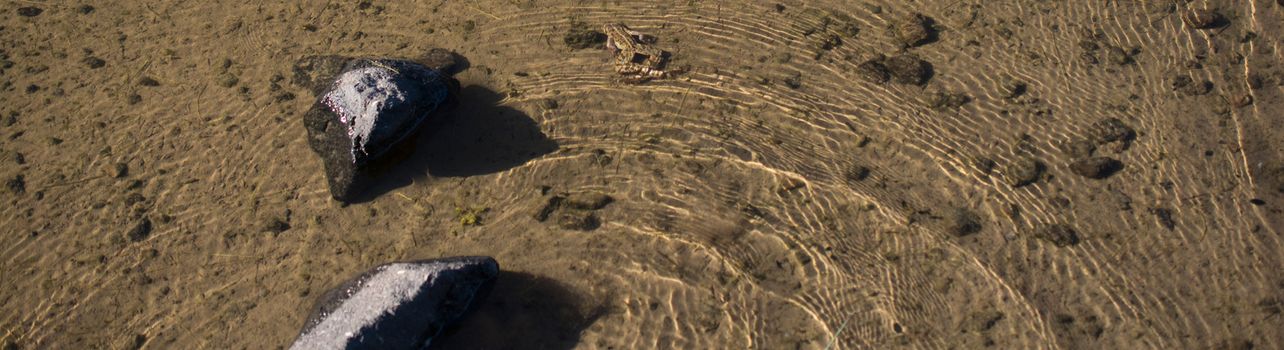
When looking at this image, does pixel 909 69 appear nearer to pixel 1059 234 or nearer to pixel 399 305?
pixel 1059 234

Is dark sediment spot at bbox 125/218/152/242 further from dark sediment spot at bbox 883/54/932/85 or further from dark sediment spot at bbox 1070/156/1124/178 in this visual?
dark sediment spot at bbox 1070/156/1124/178

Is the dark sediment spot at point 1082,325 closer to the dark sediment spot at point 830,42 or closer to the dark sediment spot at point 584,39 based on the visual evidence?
the dark sediment spot at point 830,42

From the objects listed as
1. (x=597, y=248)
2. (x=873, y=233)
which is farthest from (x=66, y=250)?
(x=873, y=233)

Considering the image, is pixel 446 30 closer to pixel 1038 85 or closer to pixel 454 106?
pixel 454 106

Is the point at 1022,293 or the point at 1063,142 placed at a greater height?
the point at 1063,142

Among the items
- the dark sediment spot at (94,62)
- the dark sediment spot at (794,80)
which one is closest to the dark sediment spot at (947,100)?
the dark sediment spot at (794,80)

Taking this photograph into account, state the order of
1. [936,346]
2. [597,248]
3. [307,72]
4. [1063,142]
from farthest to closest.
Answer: [307,72] → [1063,142] → [597,248] → [936,346]
